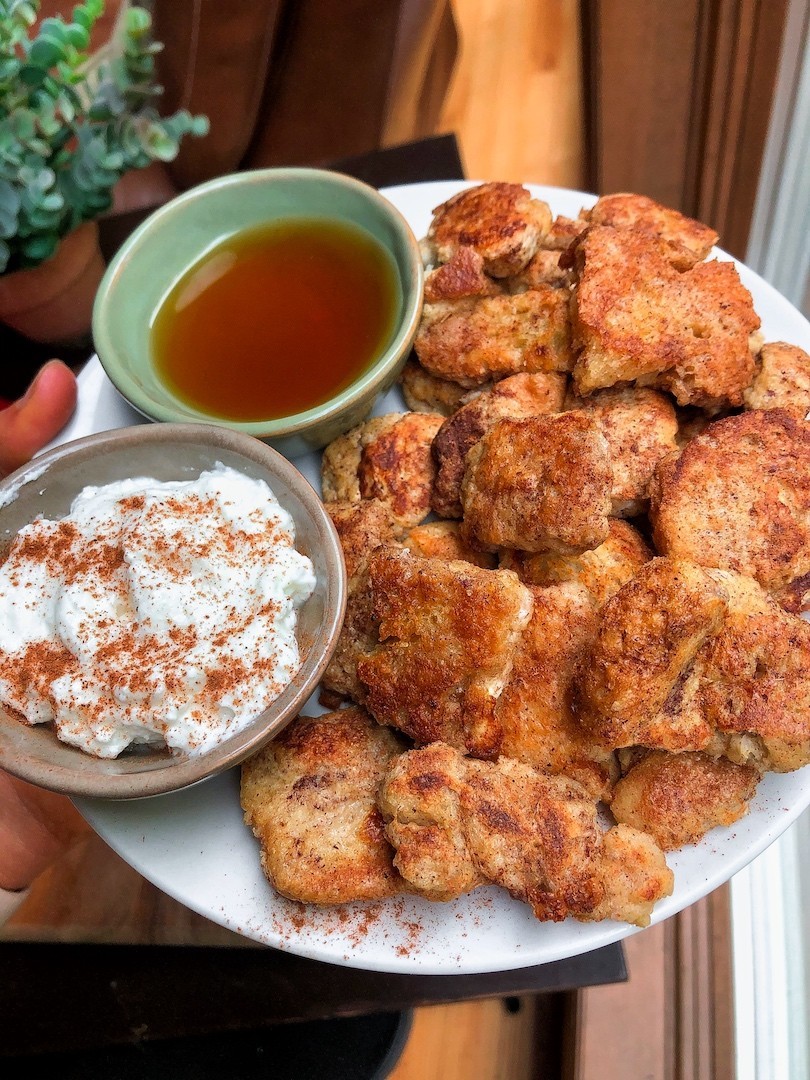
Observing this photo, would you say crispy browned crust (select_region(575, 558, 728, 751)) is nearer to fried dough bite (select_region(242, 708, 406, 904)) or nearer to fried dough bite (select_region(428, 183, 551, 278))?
fried dough bite (select_region(242, 708, 406, 904))

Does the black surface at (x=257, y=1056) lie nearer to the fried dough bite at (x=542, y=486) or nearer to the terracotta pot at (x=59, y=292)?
the fried dough bite at (x=542, y=486)

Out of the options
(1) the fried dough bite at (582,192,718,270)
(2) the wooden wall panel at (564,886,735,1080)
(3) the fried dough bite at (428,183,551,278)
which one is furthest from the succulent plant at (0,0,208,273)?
(2) the wooden wall panel at (564,886,735,1080)

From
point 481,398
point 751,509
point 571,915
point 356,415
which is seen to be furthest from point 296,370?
point 571,915

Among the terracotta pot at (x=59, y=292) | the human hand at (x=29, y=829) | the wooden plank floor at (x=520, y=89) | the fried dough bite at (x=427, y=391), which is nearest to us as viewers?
the fried dough bite at (x=427, y=391)

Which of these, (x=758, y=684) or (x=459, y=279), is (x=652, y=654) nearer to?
(x=758, y=684)

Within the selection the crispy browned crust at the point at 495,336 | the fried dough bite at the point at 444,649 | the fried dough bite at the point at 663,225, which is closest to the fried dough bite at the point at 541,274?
the crispy browned crust at the point at 495,336

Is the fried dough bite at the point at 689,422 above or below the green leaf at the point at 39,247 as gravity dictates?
Result: below

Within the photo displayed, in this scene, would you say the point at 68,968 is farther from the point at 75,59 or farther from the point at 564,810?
the point at 75,59
